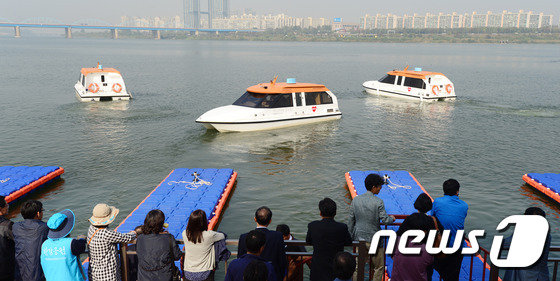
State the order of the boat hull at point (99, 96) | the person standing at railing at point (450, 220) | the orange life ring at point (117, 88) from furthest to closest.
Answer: the orange life ring at point (117, 88) → the boat hull at point (99, 96) → the person standing at railing at point (450, 220)

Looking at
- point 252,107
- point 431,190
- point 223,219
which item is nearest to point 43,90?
point 252,107

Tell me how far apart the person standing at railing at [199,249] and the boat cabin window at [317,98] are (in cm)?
2261

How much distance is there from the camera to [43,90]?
4794cm

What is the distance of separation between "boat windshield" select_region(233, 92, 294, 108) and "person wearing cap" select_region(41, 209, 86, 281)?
20.5 metres

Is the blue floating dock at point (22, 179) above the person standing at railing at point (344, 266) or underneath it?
underneath

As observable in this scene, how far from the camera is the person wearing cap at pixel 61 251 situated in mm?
6359

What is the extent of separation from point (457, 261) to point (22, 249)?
7.12 m

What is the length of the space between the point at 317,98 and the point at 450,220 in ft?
71.8

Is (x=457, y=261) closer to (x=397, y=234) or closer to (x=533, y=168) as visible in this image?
(x=397, y=234)

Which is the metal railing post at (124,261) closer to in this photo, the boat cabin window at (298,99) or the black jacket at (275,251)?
the black jacket at (275,251)

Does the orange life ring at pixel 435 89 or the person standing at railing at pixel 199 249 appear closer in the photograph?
the person standing at railing at pixel 199 249

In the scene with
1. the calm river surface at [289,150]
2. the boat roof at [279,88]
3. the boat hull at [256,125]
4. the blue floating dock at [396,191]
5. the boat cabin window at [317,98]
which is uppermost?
the boat roof at [279,88]

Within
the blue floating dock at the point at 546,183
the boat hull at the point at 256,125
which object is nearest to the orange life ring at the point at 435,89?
the boat hull at the point at 256,125

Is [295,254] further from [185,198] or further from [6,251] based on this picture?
[185,198]
